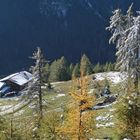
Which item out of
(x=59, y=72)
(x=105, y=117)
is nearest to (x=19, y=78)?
(x=59, y=72)

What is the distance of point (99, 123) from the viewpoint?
6644 centimetres

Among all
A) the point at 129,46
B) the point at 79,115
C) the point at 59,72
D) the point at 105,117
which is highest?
the point at 129,46

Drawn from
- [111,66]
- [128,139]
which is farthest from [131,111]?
[111,66]

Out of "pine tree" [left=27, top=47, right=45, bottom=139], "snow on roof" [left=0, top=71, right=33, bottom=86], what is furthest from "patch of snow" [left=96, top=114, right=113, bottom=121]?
"snow on roof" [left=0, top=71, right=33, bottom=86]

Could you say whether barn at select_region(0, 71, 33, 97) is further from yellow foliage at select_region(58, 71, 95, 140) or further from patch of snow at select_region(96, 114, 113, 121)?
Answer: yellow foliage at select_region(58, 71, 95, 140)

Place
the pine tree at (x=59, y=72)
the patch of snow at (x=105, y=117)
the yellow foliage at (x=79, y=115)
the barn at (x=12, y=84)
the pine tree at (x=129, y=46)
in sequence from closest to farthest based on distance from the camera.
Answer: the yellow foliage at (x=79, y=115) < the pine tree at (x=129, y=46) < the patch of snow at (x=105, y=117) < the barn at (x=12, y=84) < the pine tree at (x=59, y=72)

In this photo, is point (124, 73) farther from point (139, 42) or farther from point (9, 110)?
point (9, 110)

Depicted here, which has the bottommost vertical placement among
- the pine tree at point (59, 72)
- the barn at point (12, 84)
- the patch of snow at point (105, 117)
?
the patch of snow at point (105, 117)

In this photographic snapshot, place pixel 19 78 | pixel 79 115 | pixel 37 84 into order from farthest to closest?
pixel 19 78
pixel 37 84
pixel 79 115

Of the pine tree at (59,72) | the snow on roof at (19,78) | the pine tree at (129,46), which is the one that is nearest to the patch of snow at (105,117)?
the pine tree at (129,46)

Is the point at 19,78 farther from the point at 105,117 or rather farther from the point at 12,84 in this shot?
the point at 105,117

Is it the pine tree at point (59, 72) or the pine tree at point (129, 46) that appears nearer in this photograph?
the pine tree at point (129, 46)

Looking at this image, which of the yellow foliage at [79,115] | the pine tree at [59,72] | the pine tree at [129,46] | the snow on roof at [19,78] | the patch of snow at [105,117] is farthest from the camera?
the pine tree at [59,72]

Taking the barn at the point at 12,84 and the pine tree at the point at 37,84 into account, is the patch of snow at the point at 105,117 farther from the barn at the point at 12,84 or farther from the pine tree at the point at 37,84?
the barn at the point at 12,84
